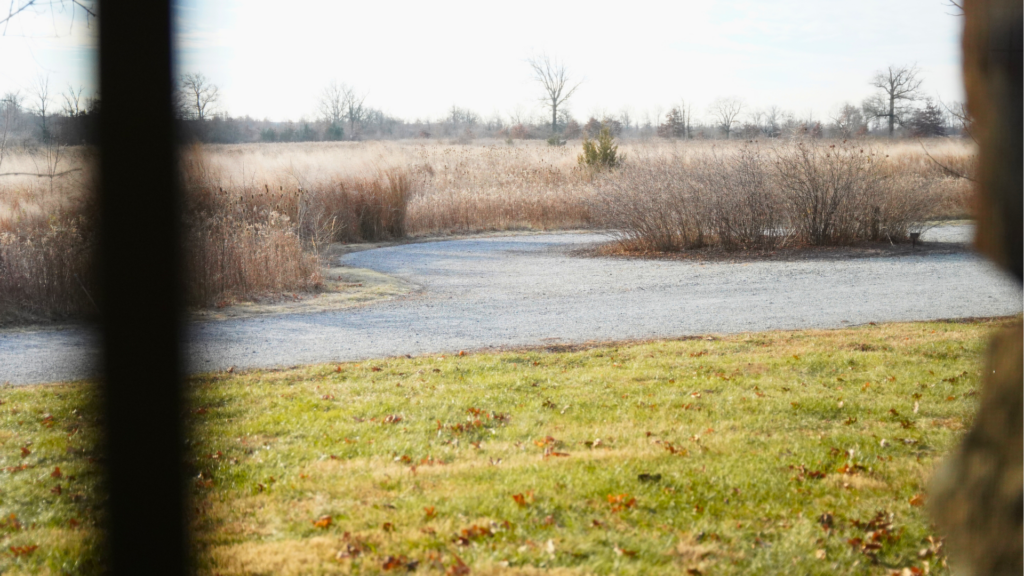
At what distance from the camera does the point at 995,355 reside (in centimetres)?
150

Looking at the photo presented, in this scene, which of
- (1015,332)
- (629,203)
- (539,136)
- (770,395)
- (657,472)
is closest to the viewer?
(1015,332)

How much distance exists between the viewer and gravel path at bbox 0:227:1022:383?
27.4 ft

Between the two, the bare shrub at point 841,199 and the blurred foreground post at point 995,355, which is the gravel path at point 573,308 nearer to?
the bare shrub at point 841,199

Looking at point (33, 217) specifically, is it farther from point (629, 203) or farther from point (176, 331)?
point (629, 203)

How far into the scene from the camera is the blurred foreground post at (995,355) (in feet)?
4.59

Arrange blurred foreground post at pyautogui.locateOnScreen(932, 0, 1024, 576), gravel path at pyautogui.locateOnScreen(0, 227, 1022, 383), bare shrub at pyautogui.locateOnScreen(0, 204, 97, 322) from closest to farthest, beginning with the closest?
blurred foreground post at pyautogui.locateOnScreen(932, 0, 1024, 576) → gravel path at pyautogui.locateOnScreen(0, 227, 1022, 383) → bare shrub at pyautogui.locateOnScreen(0, 204, 97, 322)

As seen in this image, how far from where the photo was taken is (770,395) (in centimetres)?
604

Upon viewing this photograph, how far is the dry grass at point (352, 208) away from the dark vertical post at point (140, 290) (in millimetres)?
393

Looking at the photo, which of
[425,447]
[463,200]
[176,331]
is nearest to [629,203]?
[463,200]

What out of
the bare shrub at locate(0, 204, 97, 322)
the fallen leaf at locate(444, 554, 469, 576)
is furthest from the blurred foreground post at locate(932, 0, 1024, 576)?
the bare shrub at locate(0, 204, 97, 322)

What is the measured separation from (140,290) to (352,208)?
9.46 m

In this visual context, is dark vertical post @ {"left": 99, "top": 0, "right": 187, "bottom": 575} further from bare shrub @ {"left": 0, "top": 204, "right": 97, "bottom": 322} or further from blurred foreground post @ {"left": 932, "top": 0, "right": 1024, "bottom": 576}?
blurred foreground post @ {"left": 932, "top": 0, "right": 1024, "bottom": 576}

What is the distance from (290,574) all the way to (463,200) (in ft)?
67.0

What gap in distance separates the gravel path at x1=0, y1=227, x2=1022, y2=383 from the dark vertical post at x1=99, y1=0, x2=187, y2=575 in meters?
0.64
